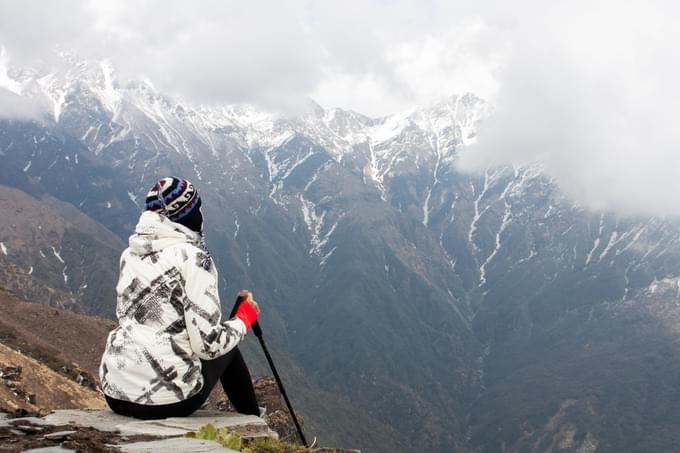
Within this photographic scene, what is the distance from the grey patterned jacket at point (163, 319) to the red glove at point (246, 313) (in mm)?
745

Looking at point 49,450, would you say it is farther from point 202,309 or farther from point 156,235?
point 156,235

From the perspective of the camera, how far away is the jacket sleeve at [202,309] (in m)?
8.52

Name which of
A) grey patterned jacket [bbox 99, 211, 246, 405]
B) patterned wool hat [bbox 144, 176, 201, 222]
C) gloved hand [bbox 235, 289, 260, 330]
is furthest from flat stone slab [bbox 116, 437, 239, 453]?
patterned wool hat [bbox 144, 176, 201, 222]

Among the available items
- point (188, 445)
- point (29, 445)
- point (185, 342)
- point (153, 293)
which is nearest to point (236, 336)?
point (185, 342)

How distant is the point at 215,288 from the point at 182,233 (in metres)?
0.90

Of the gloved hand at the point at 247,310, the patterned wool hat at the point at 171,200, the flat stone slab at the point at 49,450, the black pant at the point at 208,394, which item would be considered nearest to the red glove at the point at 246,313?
the gloved hand at the point at 247,310

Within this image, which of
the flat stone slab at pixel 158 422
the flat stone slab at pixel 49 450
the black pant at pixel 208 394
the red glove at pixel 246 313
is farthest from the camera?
the red glove at pixel 246 313

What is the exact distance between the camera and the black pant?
9.01 meters

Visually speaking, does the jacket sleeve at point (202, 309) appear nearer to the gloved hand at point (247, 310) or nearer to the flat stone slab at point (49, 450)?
the gloved hand at point (247, 310)

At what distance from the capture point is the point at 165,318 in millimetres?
8602

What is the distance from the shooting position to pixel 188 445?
7.51 m

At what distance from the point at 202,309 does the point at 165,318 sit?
51cm

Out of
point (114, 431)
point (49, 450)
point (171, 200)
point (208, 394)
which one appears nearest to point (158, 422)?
point (114, 431)

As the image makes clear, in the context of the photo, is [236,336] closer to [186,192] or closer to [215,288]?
[215,288]
